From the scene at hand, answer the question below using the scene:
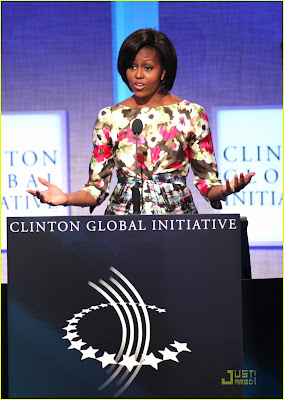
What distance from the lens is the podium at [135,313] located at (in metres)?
2.05

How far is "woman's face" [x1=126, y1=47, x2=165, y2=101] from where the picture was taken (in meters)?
2.61

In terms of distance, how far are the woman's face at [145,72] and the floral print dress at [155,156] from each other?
0.07 m

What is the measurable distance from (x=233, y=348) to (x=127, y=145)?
0.84 metres

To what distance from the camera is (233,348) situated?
206 centimetres

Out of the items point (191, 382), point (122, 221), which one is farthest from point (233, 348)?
point (122, 221)

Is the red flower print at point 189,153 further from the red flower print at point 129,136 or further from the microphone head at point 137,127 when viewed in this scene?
the microphone head at point 137,127

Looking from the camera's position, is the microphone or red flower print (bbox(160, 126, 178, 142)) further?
red flower print (bbox(160, 126, 178, 142))

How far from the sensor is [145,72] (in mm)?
2613

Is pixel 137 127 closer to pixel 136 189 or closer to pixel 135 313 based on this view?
pixel 136 189

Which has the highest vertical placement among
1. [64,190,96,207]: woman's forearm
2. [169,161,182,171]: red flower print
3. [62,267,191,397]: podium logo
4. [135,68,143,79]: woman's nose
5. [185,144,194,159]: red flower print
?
[135,68,143,79]: woman's nose

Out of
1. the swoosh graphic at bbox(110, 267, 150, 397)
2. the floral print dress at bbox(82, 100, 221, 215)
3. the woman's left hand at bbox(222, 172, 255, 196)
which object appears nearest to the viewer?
the swoosh graphic at bbox(110, 267, 150, 397)

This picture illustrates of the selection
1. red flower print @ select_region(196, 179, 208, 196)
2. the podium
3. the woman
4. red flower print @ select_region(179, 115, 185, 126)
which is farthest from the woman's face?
the podium

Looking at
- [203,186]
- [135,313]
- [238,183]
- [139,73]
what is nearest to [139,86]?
[139,73]

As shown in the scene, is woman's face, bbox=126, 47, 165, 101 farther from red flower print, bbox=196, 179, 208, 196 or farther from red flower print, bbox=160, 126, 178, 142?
red flower print, bbox=196, 179, 208, 196
